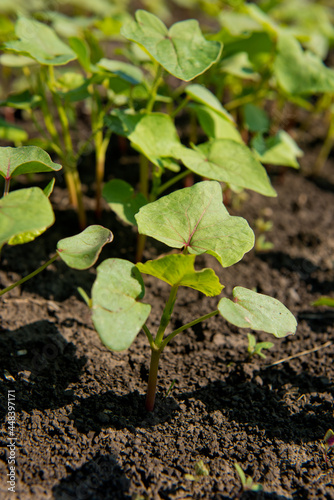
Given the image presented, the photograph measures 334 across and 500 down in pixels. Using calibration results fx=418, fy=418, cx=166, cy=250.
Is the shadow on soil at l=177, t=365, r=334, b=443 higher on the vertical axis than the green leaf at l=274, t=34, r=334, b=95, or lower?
lower

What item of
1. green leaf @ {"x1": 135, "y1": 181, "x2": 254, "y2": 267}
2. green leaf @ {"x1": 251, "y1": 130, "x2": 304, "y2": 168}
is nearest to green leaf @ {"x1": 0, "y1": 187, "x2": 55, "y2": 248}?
green leaf @ {"x1": 135, "y1": 181, "x2": 254, "y2": 267}

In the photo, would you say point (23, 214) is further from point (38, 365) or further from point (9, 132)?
point (9, 132)

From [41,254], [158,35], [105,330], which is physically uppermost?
[158,35]

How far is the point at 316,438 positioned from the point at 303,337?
0.36m

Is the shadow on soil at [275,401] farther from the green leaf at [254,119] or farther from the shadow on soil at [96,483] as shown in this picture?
the green leaf at [254,119]

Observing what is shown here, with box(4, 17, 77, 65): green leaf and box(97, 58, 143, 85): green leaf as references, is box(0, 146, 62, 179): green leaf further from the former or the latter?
box(97, 58, 143, 85): green leaf

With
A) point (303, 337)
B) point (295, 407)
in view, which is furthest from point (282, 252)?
point (295, 407)

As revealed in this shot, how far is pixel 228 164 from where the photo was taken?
119cm

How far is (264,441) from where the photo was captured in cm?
98

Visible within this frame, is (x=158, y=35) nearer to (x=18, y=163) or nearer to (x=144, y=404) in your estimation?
(x=18, y=163)

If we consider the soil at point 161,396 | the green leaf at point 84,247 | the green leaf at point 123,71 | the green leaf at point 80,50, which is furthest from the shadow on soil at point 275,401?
the green leaf at point 80,50

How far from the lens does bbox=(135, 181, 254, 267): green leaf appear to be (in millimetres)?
903

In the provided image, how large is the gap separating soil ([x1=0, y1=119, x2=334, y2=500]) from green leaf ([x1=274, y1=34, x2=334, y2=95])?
661 millimetres

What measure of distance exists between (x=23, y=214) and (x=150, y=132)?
1.96 feet
